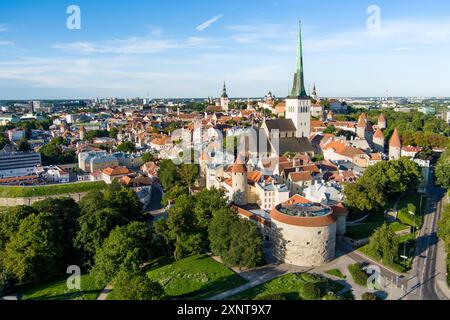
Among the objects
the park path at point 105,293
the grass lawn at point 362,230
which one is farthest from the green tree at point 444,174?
the park path at point 105,293

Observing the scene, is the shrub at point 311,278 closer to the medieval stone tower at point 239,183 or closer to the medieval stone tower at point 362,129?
the medieval stone tower at point 239,183

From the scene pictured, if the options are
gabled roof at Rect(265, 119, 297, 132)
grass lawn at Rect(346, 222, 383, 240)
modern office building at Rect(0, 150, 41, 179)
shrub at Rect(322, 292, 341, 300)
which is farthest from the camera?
modern office building at Rect(0, 150, 41, 179)

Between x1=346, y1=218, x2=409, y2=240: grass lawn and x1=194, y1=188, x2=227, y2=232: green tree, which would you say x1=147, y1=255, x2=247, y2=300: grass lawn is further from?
x1=346, y1=218, x2=409, y2=240: grass lawn

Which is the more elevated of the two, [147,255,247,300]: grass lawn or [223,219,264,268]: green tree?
[223,219,264,268]: green tree

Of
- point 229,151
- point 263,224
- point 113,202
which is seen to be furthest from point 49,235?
point 229,151

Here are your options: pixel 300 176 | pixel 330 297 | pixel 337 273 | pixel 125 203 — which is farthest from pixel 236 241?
pixel 300 176

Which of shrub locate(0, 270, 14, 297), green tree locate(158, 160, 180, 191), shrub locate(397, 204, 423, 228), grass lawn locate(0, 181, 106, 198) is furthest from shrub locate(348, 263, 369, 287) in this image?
grass lawn locate(0, 181, 106, 198)
